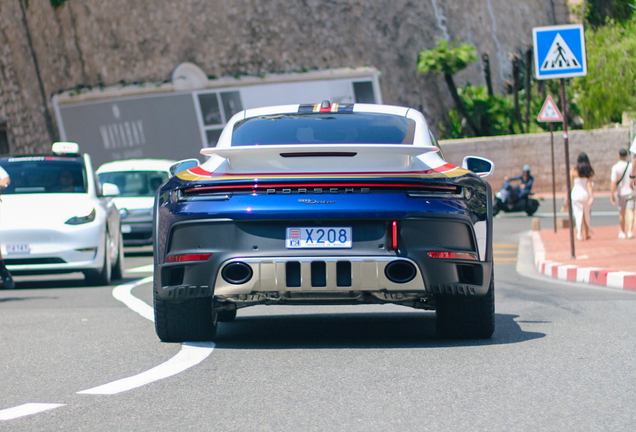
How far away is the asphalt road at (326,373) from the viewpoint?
14.3 feet

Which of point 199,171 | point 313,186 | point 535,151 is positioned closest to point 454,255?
point 313,186

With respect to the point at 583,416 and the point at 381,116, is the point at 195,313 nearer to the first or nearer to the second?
the point at 381,116

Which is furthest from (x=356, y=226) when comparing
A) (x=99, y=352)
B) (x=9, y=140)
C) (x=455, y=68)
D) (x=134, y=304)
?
(x=455, y=68)

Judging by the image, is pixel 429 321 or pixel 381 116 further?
pixel 429 321

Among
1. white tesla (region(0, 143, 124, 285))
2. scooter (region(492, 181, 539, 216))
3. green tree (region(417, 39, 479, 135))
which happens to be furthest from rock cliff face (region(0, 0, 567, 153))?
white tesla (region(0, 143, 124, 285))

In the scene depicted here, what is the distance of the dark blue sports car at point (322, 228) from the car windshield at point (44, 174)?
6944 millimetres


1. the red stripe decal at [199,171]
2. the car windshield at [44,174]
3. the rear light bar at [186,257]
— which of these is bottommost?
the car windshield at [44,174]

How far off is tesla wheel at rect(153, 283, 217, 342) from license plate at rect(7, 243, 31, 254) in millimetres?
5710

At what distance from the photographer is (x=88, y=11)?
36.3 m

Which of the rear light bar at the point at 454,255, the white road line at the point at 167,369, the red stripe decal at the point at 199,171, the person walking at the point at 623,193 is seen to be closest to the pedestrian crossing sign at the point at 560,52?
the person walking at the point at 623,193

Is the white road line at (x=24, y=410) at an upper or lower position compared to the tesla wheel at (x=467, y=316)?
upper

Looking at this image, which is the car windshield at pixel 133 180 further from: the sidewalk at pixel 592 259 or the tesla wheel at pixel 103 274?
the sidewalk at pixel 592 259

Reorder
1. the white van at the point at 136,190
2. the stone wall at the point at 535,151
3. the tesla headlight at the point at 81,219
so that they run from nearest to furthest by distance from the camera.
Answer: the tesla headlight at the point at 81,219 < the white van at the point at 136,190 < the stone wall at the point at 535,151

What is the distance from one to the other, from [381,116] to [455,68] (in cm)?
3481
